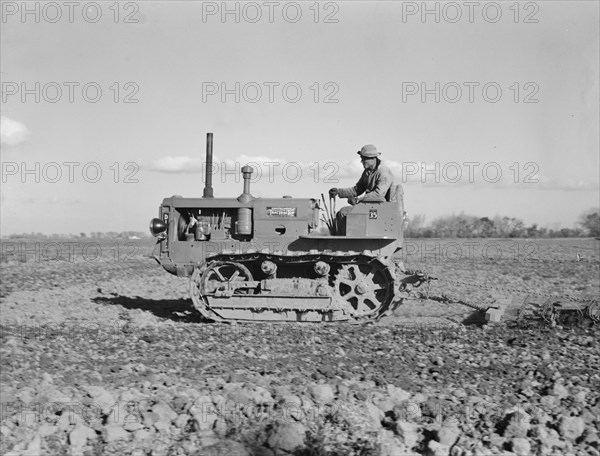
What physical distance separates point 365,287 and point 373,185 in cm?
183

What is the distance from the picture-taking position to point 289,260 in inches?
412

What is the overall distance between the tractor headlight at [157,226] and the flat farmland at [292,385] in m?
1.48

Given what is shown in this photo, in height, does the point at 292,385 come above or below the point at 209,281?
below

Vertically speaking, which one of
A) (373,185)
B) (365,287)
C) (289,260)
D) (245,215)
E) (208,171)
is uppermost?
(208,171)

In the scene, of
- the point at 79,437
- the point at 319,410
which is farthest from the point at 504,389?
the point at 79,437

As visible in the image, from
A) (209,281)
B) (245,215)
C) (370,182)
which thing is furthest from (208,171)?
(370,182)

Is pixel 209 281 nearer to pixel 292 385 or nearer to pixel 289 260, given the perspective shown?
pixel 289 260

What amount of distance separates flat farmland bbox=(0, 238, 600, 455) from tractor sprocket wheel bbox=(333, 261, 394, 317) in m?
0.37

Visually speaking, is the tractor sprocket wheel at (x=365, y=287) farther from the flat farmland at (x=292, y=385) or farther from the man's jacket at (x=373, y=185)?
the man's jacket at (x=373, y=185)

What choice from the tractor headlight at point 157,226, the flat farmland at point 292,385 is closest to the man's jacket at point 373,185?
the flat farmland at point 292,385

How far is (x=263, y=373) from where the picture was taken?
23.6 feet

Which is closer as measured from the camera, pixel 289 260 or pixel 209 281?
pixel 289 260

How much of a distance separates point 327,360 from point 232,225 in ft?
13.4

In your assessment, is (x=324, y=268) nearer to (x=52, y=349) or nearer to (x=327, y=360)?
(x=327, y=360)
